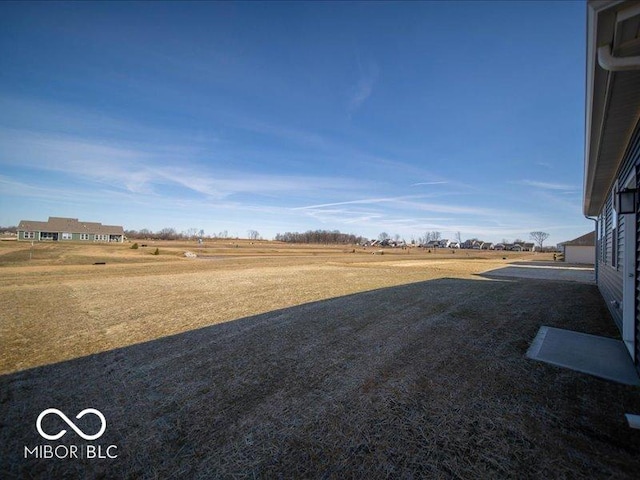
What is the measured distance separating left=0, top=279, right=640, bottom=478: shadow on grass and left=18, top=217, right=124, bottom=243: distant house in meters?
63.6

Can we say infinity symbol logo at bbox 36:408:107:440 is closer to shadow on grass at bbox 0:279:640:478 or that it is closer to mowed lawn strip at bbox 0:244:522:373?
shadow on grass at bbox 0:279:640:478

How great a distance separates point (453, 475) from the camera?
193 cm

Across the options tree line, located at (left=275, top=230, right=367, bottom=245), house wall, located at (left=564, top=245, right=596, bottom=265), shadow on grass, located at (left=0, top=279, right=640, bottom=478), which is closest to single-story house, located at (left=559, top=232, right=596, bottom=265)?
house wall, located at (left=564, top=245, right=596, bottom=265)

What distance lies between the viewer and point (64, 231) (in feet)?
168

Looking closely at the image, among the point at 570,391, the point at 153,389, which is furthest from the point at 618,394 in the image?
the point at 153,389

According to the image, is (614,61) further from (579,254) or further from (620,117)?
(579,254)

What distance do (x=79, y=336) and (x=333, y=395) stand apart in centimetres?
465

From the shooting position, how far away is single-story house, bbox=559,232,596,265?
92.3ft

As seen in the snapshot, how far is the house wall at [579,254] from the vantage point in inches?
1107

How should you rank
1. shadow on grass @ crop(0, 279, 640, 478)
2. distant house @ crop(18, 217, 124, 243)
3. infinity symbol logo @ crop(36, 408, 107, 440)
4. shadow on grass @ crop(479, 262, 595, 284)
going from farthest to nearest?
1. distant house @ crop(18, 217, 124, 243)
2. shadow on grass @ crop(479, 262, 595, 284)
3. infinity symbol logo @ crop(36, 408, 107, 440)
4. shadow on grass @ crop(0, 279, 640, 478)

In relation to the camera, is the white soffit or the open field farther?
the white soffit

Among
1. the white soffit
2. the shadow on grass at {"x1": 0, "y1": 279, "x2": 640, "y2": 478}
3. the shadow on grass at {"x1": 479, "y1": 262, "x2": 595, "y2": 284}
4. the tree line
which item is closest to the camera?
the shadow on grass at {"x1": 0, "y1": 279, "x2": 640, "y2": 478}

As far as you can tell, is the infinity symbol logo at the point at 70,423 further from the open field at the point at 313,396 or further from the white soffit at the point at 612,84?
the white soffit at the point at 612,84

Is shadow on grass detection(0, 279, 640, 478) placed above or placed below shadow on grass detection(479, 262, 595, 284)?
below
